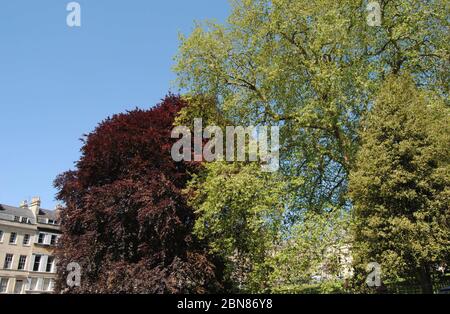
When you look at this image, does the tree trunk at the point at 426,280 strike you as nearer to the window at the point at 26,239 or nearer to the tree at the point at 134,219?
the tree at the point at 134,219

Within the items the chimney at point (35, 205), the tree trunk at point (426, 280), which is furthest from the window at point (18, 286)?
the tree trunk at point (426, 280)

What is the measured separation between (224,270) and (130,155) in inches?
330

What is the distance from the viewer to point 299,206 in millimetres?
21219

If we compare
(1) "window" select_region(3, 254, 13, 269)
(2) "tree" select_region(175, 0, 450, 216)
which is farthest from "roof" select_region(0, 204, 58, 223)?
(2) "tree" select_region(175, 0, 450, 216)

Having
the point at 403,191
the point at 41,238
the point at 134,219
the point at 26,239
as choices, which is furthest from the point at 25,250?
the point at 403,191

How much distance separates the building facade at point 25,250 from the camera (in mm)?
58344

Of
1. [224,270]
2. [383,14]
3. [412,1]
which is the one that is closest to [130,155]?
[224,270]

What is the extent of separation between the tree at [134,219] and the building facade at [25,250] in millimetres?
38215

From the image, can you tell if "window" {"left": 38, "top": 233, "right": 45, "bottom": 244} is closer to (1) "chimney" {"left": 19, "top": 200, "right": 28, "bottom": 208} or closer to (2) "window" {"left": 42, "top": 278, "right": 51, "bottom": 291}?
(2) "window" {"left": 42, "top": 278, "right": 51, "bottom": 291}

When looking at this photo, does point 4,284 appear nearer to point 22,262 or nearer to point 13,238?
point 22,262

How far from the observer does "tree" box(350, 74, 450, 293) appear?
15.5m

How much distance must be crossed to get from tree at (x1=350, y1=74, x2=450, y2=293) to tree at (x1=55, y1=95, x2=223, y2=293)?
828 cm

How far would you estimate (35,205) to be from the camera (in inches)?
2655
